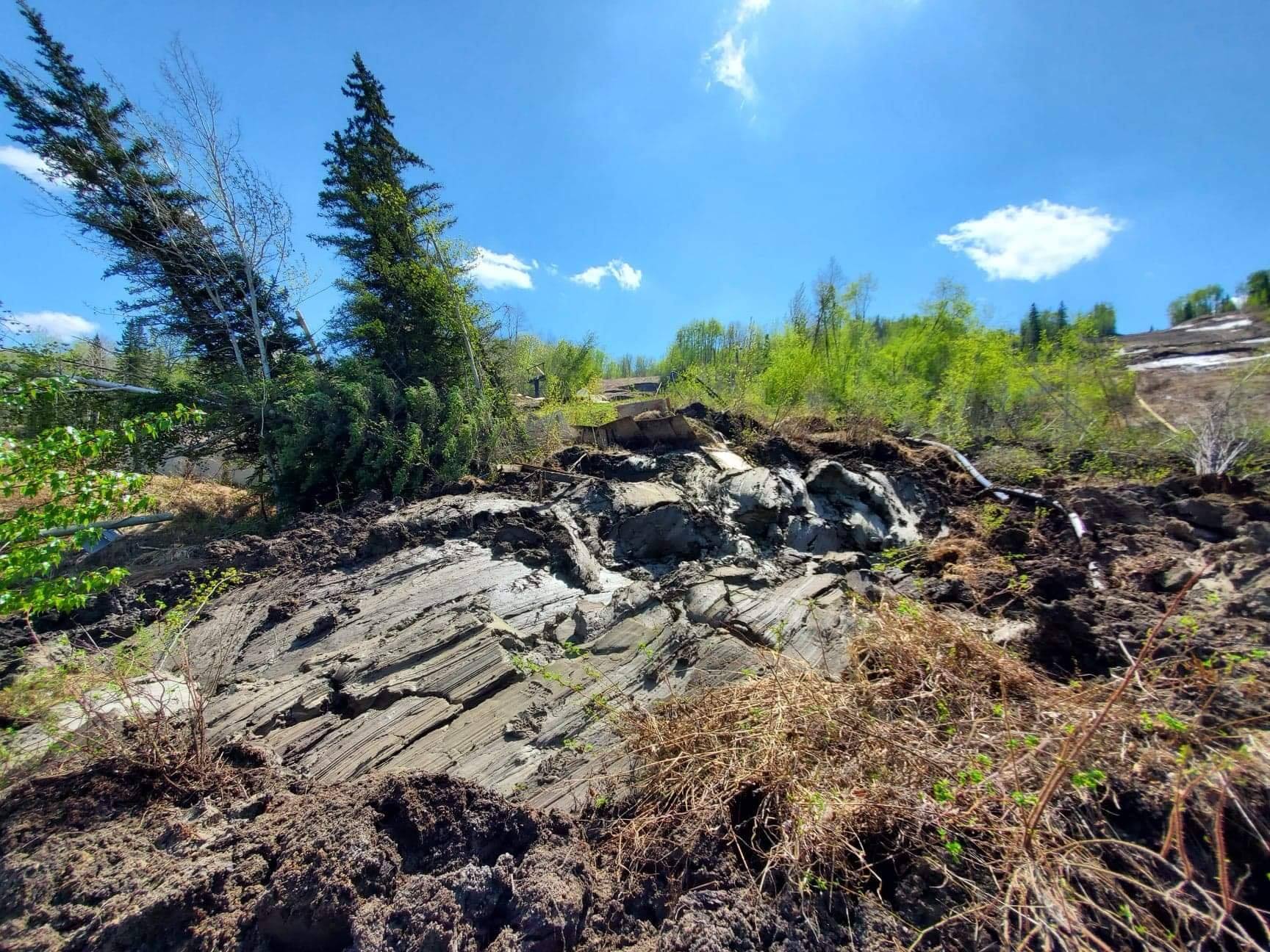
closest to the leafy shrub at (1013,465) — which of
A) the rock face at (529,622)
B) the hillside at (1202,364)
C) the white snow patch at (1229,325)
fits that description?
the rock face at (529,622)

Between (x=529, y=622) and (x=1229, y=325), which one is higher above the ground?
(x=1229, y=325)

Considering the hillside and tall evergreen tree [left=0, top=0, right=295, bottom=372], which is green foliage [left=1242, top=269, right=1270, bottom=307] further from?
tall evergreen tree [left=0, top=0, right=295, bottom=372]

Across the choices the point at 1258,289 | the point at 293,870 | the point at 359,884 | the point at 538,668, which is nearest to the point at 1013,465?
the point at 538,668

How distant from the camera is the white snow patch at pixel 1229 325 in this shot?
2909 centimetres

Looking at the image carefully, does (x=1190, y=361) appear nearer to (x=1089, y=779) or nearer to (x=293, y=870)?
(x=1089, y=779)

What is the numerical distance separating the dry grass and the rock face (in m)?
0.59

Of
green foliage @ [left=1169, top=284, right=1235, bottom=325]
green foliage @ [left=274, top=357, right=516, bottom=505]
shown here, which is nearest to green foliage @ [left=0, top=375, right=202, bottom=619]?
green foliage @ [left=274, top=357, right=516, bottom=505]

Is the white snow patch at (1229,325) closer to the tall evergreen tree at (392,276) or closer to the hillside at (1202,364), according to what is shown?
the hillside at (1202,364)

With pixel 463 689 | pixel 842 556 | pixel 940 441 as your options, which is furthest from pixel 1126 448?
→ pixel 463 689

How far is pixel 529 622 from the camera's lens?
14.7 ft

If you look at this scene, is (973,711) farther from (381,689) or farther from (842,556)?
(381,689)

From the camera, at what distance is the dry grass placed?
1762 millimetres

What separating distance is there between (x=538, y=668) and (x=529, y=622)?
0.73 metres

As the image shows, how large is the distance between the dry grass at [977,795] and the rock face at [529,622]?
23.4 inches
